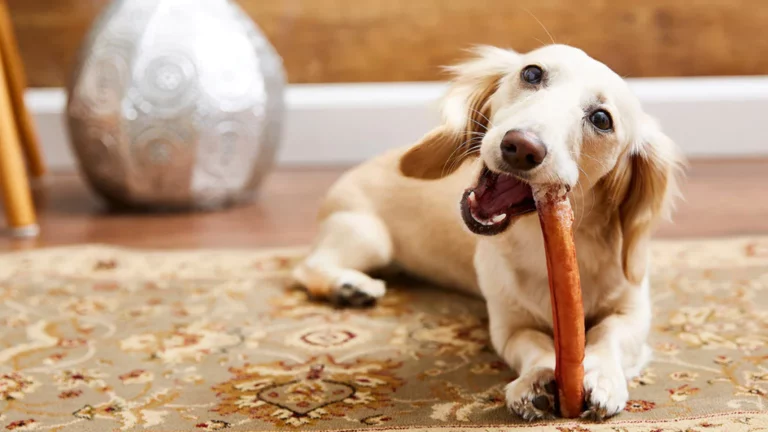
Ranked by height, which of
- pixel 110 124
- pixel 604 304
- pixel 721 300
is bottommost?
pixel 721 300

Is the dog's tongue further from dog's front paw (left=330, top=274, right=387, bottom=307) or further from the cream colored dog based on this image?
dog's front paw (left=330, top=274, right=387, bottom=307)

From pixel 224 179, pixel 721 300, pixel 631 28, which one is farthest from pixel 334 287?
pixel 631 28

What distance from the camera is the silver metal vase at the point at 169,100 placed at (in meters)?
2.60

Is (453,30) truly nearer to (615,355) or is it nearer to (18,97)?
(18,97)

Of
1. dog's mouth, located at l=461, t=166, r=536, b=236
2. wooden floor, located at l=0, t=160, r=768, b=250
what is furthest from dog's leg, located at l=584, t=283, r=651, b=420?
wooden floor, located at l=0, t=160, r=768, b=250

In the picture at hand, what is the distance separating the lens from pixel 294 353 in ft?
5.04

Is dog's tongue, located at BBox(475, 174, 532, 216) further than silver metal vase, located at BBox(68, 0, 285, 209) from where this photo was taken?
No

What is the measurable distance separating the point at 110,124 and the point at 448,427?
173 centimetres

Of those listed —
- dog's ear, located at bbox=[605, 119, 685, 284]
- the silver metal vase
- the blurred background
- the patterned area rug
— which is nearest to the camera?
the patterned area rug

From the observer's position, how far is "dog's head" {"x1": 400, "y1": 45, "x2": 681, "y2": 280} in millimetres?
Answer: 1181

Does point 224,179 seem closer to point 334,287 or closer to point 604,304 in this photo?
point 334,287

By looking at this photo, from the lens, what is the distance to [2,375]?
1440mm

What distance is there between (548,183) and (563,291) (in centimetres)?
15

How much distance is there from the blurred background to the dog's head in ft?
6.15
